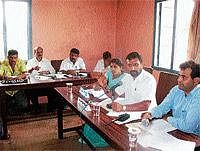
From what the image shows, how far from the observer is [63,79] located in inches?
147

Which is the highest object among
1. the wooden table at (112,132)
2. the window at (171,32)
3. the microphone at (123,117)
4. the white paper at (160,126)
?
the window at (171,32)

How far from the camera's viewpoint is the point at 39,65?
4504mm

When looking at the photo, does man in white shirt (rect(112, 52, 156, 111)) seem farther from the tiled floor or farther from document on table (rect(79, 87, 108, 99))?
the tiled floor

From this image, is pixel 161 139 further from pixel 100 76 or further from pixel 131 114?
pixel 100 76

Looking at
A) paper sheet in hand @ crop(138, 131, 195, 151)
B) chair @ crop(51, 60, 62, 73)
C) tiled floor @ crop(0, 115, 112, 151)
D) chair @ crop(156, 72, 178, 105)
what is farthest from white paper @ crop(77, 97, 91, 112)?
chair @ crop(51, 60, 62, 73)

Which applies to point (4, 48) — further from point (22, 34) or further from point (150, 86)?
point (150, 86)

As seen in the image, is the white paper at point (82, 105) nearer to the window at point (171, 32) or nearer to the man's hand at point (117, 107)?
the man's hand at point (117, 107)

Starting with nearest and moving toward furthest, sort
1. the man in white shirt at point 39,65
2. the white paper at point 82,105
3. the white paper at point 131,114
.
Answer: the white paper at point 131,114 → the white paper at point 82,105 → the man in white shirt at point 39,65

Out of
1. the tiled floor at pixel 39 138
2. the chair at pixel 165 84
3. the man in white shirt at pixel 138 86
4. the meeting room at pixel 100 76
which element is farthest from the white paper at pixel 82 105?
the chair at pixel 165 84

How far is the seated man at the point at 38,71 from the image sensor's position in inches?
170

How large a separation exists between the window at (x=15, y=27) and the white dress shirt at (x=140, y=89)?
2.83 meters

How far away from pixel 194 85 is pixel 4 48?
386 cm

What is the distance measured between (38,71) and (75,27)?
1.42m

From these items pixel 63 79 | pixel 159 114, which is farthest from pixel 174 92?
pixel 63 79
